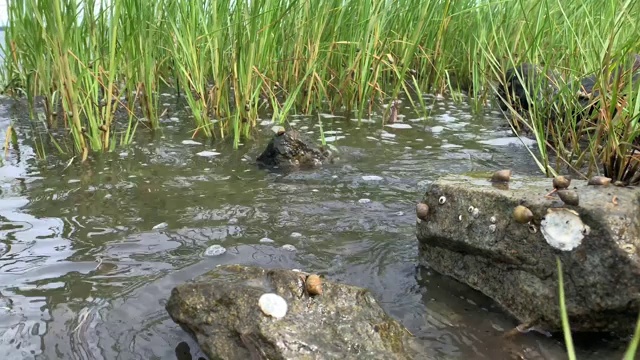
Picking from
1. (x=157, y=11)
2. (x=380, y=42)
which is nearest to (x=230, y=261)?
(x=157, y=11)

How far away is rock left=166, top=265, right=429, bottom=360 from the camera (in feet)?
5.07

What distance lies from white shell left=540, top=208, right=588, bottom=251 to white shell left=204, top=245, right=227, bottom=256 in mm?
1285

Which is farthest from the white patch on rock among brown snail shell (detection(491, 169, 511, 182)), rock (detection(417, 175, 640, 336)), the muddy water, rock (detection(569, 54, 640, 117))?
rock (detection(569, 54, 640, 117))

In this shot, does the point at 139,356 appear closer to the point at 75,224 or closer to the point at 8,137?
the point at 75,224

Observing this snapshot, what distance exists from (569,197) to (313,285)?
0.89 m

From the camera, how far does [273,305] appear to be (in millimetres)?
1603

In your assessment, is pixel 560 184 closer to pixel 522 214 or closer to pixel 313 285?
pixel 522 214

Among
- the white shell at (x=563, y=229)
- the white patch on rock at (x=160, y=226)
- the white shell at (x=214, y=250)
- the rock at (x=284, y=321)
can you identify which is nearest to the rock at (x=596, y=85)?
the white shell at (x=563, y=229)

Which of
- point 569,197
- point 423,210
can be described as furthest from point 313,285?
point 569,197

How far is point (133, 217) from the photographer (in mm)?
2660

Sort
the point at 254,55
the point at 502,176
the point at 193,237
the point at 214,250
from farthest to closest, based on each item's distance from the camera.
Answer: the point at 254,55, the point at 193,237, the point at 214,250, the point at 502,176

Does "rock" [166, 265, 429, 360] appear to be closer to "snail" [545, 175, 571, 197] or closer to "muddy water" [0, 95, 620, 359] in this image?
"muddy water" [0, 95, 620, 359]

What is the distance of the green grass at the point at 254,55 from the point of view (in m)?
3.17

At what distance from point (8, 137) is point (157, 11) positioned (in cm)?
147
